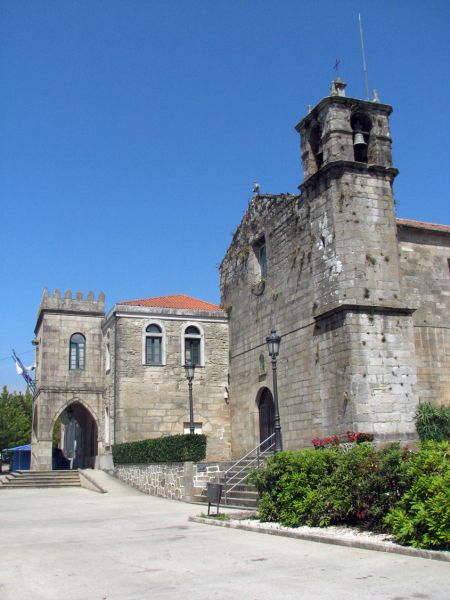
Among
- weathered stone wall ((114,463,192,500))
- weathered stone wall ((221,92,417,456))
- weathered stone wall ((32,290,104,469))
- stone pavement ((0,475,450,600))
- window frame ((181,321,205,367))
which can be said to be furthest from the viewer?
weathered stone wall ((32,290,104,469))

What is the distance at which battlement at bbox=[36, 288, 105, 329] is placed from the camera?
28.1 m

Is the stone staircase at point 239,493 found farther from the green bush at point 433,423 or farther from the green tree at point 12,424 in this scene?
the green tree at point 12,424

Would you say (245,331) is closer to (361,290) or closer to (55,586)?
(361,290)

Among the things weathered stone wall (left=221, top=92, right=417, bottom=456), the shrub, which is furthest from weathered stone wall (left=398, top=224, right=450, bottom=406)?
the shrub

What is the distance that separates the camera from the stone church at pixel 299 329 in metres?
17.1

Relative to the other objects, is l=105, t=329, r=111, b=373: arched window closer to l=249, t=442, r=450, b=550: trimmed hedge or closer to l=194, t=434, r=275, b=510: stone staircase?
l=194, t=434, r=275, b=510: stone staircase

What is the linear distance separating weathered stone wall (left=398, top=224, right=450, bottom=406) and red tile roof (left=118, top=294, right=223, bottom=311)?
1027cm

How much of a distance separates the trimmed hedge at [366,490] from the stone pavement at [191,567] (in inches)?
23.7

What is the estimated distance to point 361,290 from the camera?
1720cm

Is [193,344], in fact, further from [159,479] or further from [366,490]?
[366,490]

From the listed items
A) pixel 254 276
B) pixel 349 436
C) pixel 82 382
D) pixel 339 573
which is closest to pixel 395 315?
pixel 349 436

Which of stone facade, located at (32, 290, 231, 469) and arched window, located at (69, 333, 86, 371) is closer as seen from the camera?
stone facade, located at (32, 290, 231, 469)

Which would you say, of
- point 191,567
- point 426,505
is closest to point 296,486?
point 426,505

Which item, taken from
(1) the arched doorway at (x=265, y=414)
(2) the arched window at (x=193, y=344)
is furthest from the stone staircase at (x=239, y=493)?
(2) the arched window at (x=193, y=344)
